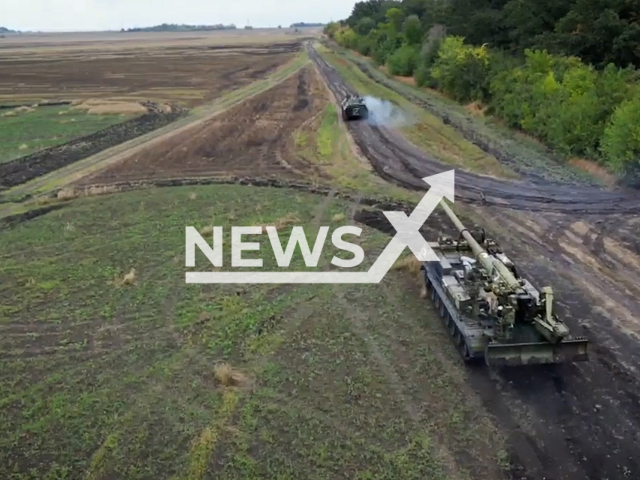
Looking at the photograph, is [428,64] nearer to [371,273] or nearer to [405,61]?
[405,61]

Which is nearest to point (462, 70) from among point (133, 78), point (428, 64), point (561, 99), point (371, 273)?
point (428, 64)

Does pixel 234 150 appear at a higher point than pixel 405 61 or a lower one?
lower

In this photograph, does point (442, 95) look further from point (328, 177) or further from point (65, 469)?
point (65, 469)

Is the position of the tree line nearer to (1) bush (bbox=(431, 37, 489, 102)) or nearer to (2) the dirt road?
(1) bush (bbox=(431, 37, 489, 102))

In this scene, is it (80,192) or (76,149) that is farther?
(76,149)

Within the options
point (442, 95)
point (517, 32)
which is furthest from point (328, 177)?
point (442, 95)
